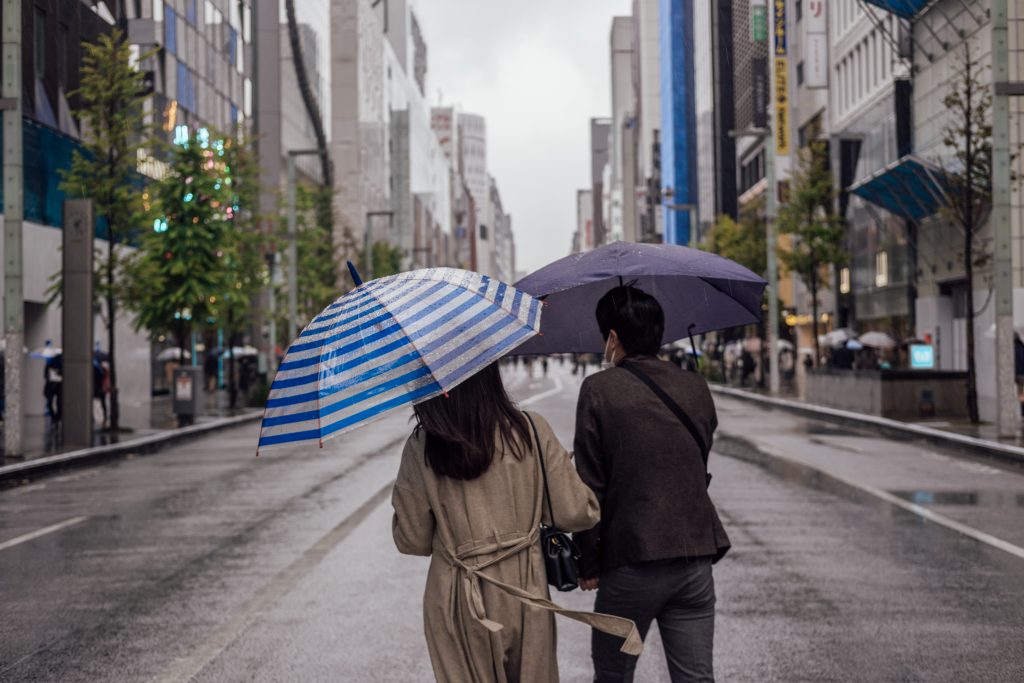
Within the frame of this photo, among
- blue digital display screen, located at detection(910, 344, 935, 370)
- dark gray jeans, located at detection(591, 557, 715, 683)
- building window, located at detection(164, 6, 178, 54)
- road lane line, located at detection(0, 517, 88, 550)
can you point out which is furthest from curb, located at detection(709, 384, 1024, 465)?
building window, located at detection(164, 6, 178, 54)

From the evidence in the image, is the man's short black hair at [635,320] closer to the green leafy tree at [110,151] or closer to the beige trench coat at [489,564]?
the beige trench coat at [489,564]

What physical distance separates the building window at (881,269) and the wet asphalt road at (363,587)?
34106mm

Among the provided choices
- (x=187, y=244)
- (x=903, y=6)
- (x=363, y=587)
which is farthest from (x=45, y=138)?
(x=363, y=587)

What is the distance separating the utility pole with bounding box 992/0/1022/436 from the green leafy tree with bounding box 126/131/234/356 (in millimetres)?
18002

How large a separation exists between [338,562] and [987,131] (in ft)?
72.9

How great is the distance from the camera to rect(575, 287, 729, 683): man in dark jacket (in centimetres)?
410

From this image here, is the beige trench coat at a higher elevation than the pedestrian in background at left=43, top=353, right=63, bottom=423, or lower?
lower

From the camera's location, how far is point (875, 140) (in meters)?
50.1

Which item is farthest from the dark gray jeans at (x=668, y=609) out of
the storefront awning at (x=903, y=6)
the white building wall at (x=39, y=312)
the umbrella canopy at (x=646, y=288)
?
the storefront awning at (x=903, y=6)

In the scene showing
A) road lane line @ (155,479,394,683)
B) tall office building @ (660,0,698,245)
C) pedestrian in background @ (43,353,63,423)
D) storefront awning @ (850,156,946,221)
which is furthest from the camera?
tall office building @ (660,0,698,245)

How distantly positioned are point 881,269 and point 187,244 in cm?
2863

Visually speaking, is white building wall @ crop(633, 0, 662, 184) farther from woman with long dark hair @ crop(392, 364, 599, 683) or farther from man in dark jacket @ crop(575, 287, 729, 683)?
woman with long dark hair @ crop(392, 364, 599, 683)

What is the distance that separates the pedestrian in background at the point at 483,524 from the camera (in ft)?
12.0

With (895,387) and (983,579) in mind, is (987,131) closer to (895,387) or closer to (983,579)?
(895,387)
